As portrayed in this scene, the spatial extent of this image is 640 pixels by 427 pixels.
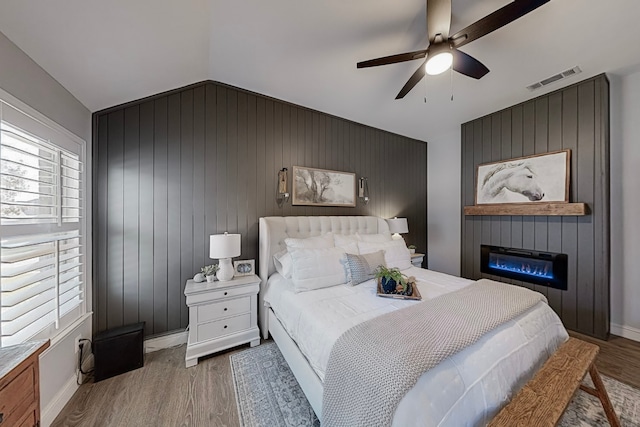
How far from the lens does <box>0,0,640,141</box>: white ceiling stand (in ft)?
4.85

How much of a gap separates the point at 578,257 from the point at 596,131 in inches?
57.4

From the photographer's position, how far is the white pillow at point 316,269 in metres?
2.14

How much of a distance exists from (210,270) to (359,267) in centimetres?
158

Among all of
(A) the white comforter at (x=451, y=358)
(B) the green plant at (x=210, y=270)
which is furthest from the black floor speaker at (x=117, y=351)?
(A) the white comforter at (x=451, y=358)

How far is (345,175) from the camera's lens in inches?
139

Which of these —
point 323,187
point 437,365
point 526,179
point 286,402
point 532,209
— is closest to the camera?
point 437,365

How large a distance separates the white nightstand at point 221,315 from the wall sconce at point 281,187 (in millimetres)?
1068

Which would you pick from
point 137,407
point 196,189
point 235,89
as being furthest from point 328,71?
point 137,407

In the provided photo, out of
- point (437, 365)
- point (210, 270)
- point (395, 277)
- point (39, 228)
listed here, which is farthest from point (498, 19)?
point (39, 228)

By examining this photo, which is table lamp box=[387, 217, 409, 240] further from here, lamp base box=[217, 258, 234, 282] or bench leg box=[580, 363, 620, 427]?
lamp base box=[217, 258, 234, 282]

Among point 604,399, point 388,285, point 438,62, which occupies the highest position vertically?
point 438,62

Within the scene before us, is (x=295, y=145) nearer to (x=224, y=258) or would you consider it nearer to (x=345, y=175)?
(x=345, y=175)

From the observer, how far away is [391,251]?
2.80m

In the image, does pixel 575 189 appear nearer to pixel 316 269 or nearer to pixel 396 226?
pixel 396 226
